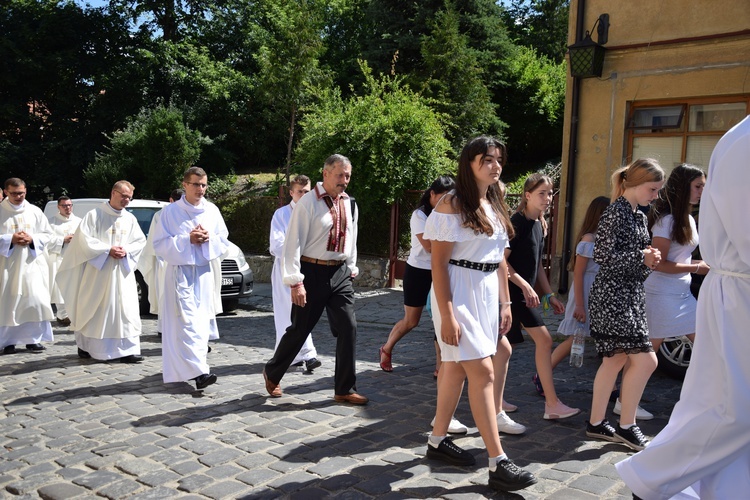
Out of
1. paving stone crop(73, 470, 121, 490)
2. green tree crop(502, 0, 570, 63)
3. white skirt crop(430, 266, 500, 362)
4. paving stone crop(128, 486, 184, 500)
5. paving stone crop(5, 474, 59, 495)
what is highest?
green tree crop(502, 0, 570, 63)

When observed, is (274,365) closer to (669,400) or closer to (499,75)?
(669,400)

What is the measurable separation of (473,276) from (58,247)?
9353mm

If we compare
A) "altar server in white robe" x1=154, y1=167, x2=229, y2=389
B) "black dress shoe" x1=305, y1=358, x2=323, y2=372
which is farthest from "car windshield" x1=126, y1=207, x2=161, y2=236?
"black dress shoe" x1=305, y1=358, x2=323, y2=372

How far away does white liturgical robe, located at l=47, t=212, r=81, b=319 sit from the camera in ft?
37.4

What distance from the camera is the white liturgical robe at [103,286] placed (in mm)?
8164

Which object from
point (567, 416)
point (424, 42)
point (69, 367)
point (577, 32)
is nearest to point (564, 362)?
point (567, 416)

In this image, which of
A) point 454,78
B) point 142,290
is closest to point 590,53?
point 142,290

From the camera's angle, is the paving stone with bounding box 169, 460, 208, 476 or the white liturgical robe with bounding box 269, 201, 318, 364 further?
the white liturgical robe with bounding box 269, 201, 318, 364

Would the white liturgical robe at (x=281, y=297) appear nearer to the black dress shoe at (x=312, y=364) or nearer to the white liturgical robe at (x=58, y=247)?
the black dress shoe at (x=312, y=364)

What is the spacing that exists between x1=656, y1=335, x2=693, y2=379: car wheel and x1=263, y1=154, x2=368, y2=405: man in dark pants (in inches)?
115

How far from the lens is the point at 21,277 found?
924cm

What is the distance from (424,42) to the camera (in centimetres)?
2394

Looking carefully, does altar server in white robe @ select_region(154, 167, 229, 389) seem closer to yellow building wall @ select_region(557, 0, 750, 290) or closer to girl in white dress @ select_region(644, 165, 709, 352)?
girl in white dress @ select_region(644, 165, 709, 352)

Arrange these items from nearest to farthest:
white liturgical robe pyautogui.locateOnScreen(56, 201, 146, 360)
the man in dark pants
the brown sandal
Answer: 1. the man in dark pants
2. the brown sandal
3. white liturgical robe pyautogui.locateOnScreen(56, 201, 146, 360)
